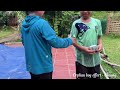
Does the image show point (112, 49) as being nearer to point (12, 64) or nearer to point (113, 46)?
point (113, 46)

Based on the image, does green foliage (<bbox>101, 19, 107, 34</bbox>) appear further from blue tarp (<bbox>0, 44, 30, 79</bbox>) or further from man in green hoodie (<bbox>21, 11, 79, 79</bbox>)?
blue tarp (<bbox>0, 44, 30, 79</bbox>)

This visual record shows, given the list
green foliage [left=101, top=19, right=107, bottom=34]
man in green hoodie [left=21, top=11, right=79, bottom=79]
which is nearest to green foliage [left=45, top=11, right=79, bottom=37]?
man in green hoodie [left=21, top=11, right=79, bottom=79]

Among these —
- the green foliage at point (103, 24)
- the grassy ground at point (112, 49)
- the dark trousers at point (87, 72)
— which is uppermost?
the green foliage at point (103, 24)

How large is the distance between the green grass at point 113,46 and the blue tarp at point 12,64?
511 mm

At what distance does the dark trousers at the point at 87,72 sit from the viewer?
2.40 m

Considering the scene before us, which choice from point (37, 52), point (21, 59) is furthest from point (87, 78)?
point (21, 59)

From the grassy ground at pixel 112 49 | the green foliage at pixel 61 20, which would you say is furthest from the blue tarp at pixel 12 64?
the grassy ground at pixel 112 49

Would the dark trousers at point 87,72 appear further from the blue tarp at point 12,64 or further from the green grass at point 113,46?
the blue tarp at point 12,64

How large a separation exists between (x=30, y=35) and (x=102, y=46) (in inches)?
17.1

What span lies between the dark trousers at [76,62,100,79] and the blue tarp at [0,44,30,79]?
301 mm

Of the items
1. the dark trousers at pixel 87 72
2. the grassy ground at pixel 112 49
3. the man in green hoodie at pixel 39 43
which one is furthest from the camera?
the grassy ground at pixel 112 49

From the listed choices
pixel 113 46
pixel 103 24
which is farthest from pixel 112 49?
pixel 103 24
